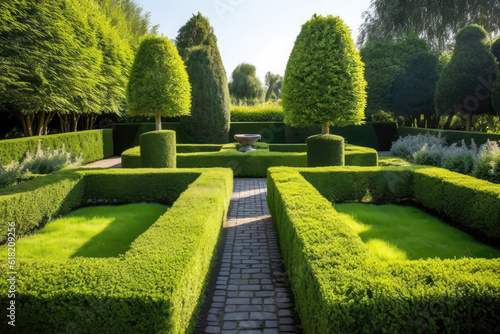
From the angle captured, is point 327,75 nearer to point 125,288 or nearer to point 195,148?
point 125,288

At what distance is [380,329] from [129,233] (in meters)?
4.67

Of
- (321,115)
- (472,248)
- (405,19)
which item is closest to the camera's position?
(472,248)

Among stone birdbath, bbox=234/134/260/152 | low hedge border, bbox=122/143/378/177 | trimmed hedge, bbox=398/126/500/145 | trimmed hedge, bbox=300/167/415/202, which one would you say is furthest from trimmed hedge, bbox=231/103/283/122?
trimmed hedge, bbox=300/167/415/202

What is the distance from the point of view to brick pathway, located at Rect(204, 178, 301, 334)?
3.41 meters

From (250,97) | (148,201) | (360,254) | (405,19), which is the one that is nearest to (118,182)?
(148,201)

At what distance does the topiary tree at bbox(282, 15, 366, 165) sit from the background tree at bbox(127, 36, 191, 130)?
4.45 metres

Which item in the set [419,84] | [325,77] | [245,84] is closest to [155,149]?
[325,77]

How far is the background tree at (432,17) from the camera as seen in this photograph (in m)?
24.9

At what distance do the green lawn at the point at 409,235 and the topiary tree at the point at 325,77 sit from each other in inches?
121

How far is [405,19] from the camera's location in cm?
2719

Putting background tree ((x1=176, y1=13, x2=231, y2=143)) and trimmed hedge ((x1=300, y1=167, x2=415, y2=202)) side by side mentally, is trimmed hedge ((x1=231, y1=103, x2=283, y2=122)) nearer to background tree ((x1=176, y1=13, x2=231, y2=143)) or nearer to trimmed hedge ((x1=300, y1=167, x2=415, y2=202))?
background tree ((x1=176, y1=13, x2=231, y2=143))

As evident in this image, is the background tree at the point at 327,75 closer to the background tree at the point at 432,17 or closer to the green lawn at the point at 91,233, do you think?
the green lawn at the point at 91,233

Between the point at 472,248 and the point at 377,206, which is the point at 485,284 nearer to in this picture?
the point at 472,248

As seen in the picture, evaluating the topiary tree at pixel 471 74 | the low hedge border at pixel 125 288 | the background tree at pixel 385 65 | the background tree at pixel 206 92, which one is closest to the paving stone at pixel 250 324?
the low hedge border at pixel 125 288
